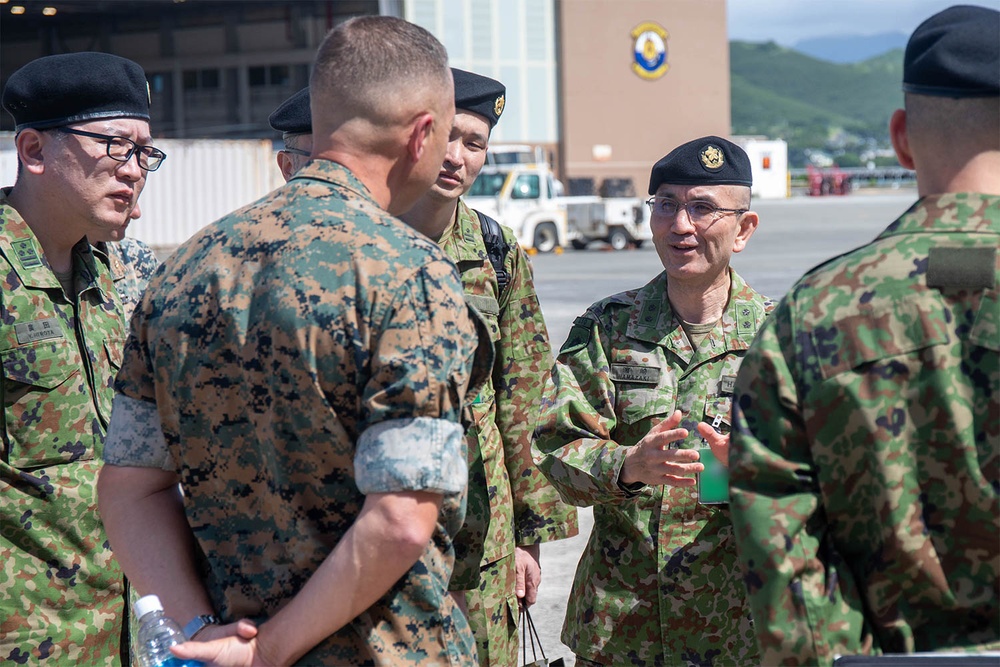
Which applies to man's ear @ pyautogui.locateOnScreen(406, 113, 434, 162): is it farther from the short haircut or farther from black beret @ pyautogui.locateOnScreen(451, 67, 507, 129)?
black beret @ pyautogui.locateOnScreen(451, 67, 507, 129)

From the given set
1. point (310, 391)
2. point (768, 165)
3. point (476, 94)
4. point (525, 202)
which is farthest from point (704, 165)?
point (768, 165)

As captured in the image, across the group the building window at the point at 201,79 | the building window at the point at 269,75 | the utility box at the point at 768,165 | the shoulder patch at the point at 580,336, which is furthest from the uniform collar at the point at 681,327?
the utility box at the point at 768,165

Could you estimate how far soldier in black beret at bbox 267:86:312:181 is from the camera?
340 centimetres

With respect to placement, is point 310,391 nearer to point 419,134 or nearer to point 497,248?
point 419,134

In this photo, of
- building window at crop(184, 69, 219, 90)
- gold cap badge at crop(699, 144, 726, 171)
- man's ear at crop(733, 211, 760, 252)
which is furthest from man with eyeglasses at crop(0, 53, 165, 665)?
building window at crop(184, 69, 219, 90)

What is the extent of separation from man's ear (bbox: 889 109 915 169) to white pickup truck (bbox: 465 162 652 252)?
2381 cm

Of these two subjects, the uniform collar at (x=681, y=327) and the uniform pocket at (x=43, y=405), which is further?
the uniform collar at (x=681, y=327)

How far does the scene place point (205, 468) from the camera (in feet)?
6.32

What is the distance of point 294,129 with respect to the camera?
3.46 meters

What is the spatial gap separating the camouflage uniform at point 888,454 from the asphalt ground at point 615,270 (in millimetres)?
2561

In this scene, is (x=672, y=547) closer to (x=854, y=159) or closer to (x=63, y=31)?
(x=63, y=31)

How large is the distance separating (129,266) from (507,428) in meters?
1.26

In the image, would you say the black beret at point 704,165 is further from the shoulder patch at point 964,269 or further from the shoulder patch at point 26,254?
the shoulder patch at point 26,254

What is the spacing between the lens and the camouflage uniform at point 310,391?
1791mm
